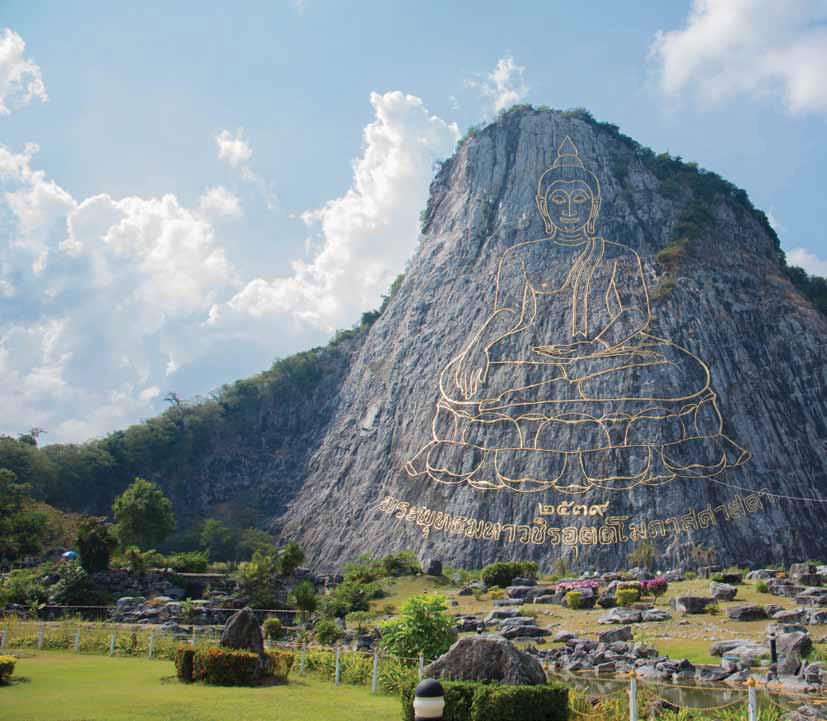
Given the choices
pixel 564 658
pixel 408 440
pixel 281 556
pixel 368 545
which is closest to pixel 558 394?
pixel 408 440

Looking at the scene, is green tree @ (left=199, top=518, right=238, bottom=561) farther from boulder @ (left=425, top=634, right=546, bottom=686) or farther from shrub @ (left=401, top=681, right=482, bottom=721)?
shrub @ (left=401, top=681, right=482, bottom=721)

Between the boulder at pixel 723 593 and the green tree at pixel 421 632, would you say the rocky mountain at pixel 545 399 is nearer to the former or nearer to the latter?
the boulder at pixel 723 593

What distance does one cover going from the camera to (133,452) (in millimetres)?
48812

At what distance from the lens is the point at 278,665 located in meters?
14.2

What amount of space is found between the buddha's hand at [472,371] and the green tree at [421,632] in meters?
25.9

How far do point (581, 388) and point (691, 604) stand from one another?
57.4ft

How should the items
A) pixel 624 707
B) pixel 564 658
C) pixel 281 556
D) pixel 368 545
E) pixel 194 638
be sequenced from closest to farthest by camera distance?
pixel 624 707, pixel 564 658, pixel 194 638, pixel 281 556, pixel 368 545

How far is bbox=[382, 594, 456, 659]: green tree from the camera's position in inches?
547

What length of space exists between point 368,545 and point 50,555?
47.1 feet

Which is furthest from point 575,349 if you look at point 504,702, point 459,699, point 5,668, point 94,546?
point 504,702

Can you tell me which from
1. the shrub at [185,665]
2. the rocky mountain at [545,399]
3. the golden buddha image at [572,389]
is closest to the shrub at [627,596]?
the rocky mountain at [545,399]

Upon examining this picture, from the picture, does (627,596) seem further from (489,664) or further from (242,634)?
(489,664)

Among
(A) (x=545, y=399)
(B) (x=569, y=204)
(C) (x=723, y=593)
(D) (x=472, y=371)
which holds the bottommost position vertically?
(C) (x=723, y=593)

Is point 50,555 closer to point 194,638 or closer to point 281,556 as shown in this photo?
point 281,556
